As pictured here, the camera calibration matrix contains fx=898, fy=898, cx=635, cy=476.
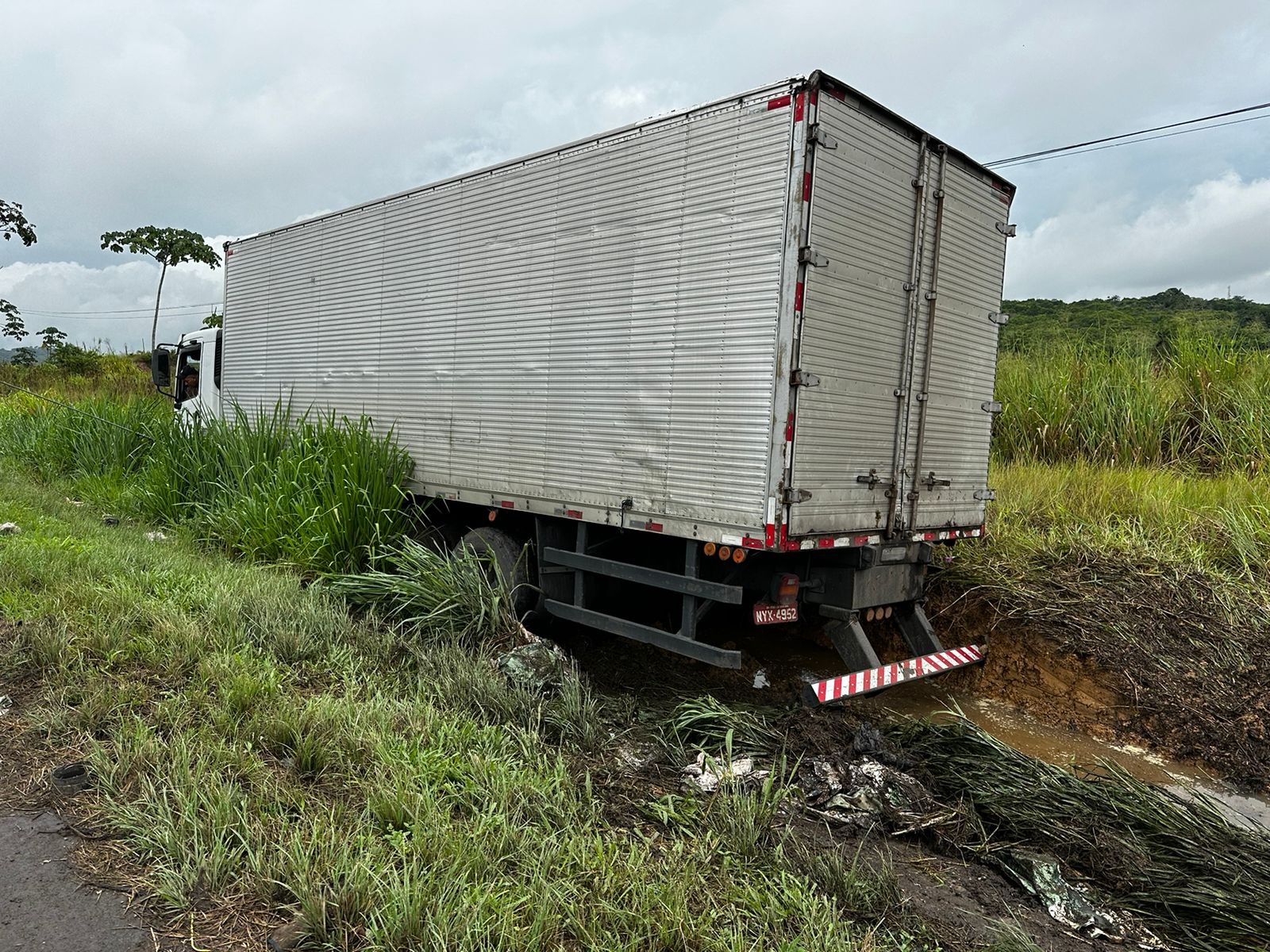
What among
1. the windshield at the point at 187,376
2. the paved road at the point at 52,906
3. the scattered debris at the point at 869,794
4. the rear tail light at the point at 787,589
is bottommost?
the paved road at the point at 52,906

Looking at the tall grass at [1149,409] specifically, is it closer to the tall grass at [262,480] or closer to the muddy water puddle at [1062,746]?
the muddy water puddle at [1062,746]

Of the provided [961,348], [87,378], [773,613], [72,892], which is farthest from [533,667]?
[87,378]

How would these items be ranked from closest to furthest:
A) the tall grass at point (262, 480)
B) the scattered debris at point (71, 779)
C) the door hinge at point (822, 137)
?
1. the scattered debris at point (71, 779)
2. the door hinge at point (822, 137)
3. the tall grass at point (262, 480)

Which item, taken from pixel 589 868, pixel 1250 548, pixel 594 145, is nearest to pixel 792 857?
pixel 589 868

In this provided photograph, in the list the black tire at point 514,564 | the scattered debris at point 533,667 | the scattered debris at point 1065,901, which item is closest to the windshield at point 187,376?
the black tire at point 514,564

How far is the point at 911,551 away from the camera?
5.76m

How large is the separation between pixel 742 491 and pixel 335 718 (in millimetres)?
2340

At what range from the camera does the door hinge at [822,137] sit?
4734mm

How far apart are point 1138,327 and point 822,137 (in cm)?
834

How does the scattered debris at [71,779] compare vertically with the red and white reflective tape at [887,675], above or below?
below

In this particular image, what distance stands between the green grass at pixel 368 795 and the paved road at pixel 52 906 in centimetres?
14

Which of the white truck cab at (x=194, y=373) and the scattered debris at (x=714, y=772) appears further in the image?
the white truck cab at (x=194, y=373)

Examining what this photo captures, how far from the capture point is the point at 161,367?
39.4ft

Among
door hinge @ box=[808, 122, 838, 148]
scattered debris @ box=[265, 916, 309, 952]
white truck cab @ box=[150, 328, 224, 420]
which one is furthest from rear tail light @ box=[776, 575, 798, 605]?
white truck cab @ box=[150, 328, 224, 420]
